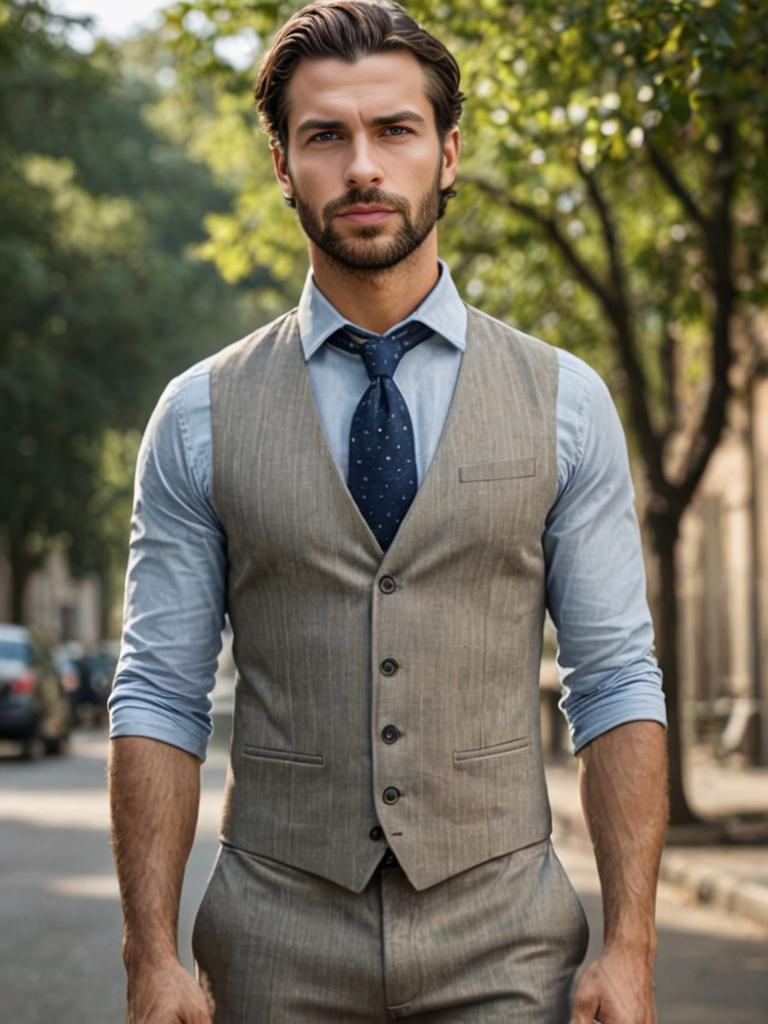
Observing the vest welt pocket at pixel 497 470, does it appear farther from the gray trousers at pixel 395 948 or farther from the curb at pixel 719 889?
the curb at pixel 719 889

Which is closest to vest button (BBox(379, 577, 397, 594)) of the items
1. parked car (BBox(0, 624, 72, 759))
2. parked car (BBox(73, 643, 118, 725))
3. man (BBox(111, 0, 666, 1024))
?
man (BBox(111, 0, 666, 1024))

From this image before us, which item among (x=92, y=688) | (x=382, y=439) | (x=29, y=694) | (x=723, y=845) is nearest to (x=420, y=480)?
(x=382, y=439)

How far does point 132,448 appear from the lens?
43.2 metres

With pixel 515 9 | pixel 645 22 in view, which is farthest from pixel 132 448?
pixel 645 22

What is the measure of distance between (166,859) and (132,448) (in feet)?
134

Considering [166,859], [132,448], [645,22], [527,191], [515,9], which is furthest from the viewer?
[132,448]

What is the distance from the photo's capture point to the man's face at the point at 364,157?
283 centimetres

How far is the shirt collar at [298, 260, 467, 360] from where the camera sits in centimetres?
293

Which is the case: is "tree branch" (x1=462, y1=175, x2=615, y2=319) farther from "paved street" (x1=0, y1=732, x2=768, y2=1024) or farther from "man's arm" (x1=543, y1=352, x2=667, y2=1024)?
"man's arm" (x1=543, y1=352, x2=667, y2=1024)

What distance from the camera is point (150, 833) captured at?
275 centimetres

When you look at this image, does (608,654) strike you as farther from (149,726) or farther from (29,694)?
(29,694)

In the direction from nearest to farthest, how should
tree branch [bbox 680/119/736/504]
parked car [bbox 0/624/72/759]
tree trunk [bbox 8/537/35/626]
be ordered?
tree branch [bbox 680/119/736/504]
parked car [bbox 0/624/72/759]
tree trunk [bbox 8/537/35/626]

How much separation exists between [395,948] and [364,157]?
105 cm

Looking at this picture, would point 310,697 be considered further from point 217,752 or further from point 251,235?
point 217,752
